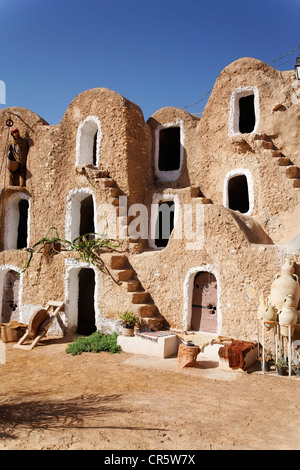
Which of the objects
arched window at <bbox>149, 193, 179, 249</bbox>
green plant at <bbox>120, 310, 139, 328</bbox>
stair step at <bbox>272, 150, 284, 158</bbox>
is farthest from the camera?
arched window at <bbox>149, 193, 179, 249</bbox>

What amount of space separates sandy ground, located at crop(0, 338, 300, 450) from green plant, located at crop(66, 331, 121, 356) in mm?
727

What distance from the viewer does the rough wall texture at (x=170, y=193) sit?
9.93 m

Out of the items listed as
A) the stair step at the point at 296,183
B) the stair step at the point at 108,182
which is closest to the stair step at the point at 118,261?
the stair step at the point at 108,182

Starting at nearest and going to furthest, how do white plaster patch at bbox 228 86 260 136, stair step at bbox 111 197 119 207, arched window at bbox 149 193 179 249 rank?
1. stair step at bbox 111 197 119 207
2. white plaster patch at bbox 228 86 260 136
3. arched window at bbox 149 193 179 249

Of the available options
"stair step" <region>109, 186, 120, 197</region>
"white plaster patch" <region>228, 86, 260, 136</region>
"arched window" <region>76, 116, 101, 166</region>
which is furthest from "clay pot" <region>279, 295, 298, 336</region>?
"arched window" <region>76, 116, 101, 166</region>

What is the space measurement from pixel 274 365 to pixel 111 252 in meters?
6.20

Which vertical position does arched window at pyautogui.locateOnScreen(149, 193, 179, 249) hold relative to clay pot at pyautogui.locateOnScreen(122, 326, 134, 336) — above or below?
above

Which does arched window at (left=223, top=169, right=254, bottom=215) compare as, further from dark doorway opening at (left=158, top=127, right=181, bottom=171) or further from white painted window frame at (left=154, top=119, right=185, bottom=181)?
dark doorway opening at (left=158, top=127, right=181, bottom=171)

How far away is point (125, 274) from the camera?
1180cm

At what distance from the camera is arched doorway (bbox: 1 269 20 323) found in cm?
1471

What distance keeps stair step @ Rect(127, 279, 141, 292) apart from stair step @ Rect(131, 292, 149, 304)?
0.91ft

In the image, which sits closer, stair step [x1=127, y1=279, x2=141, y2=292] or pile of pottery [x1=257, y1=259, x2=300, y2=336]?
pile of pottery [x1=257, y1=259, x2=300, y2=336]

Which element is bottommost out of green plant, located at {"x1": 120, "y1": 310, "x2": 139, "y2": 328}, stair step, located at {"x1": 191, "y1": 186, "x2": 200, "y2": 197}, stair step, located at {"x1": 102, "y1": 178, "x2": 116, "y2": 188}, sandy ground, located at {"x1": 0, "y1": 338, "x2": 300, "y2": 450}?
sandy ground, located at {"x1": 0, "y1": 338, "x2": 300, "y2": 450}

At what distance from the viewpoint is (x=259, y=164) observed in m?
12.6
